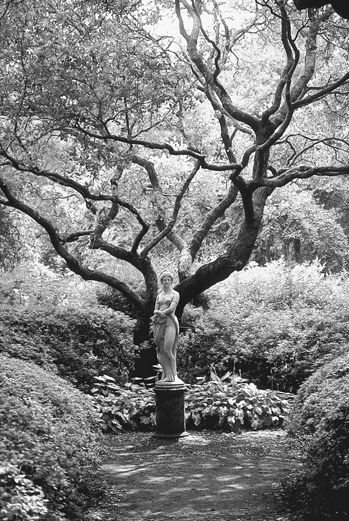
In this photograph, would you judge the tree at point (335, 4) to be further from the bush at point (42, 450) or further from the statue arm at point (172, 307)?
the statue arm at point (172, 307)

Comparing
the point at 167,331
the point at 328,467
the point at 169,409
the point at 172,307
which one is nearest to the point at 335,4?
the point at 328,467

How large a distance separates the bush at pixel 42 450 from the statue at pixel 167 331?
8.01ft

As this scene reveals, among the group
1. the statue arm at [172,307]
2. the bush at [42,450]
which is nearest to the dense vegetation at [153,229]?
the bush at [42,450]

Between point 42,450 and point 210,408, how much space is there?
20.2 ft

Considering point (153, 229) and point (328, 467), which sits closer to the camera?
point (328, 467)

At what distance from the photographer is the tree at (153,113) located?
9.82 m

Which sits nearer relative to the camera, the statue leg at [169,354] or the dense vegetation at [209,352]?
the dense vegetation at [209,352]

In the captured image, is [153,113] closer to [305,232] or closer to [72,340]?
[72,340]

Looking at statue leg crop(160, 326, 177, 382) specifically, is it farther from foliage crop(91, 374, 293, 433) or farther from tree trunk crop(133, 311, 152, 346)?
tree trunk crop(133, 311, 152, 346)

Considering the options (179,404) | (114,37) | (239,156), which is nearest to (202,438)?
(179,404)

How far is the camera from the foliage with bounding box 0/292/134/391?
36.7 feet

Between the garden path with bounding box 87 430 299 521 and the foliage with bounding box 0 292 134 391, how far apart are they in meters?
2.08

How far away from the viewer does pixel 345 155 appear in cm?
1438

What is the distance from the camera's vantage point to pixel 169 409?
390 inches
